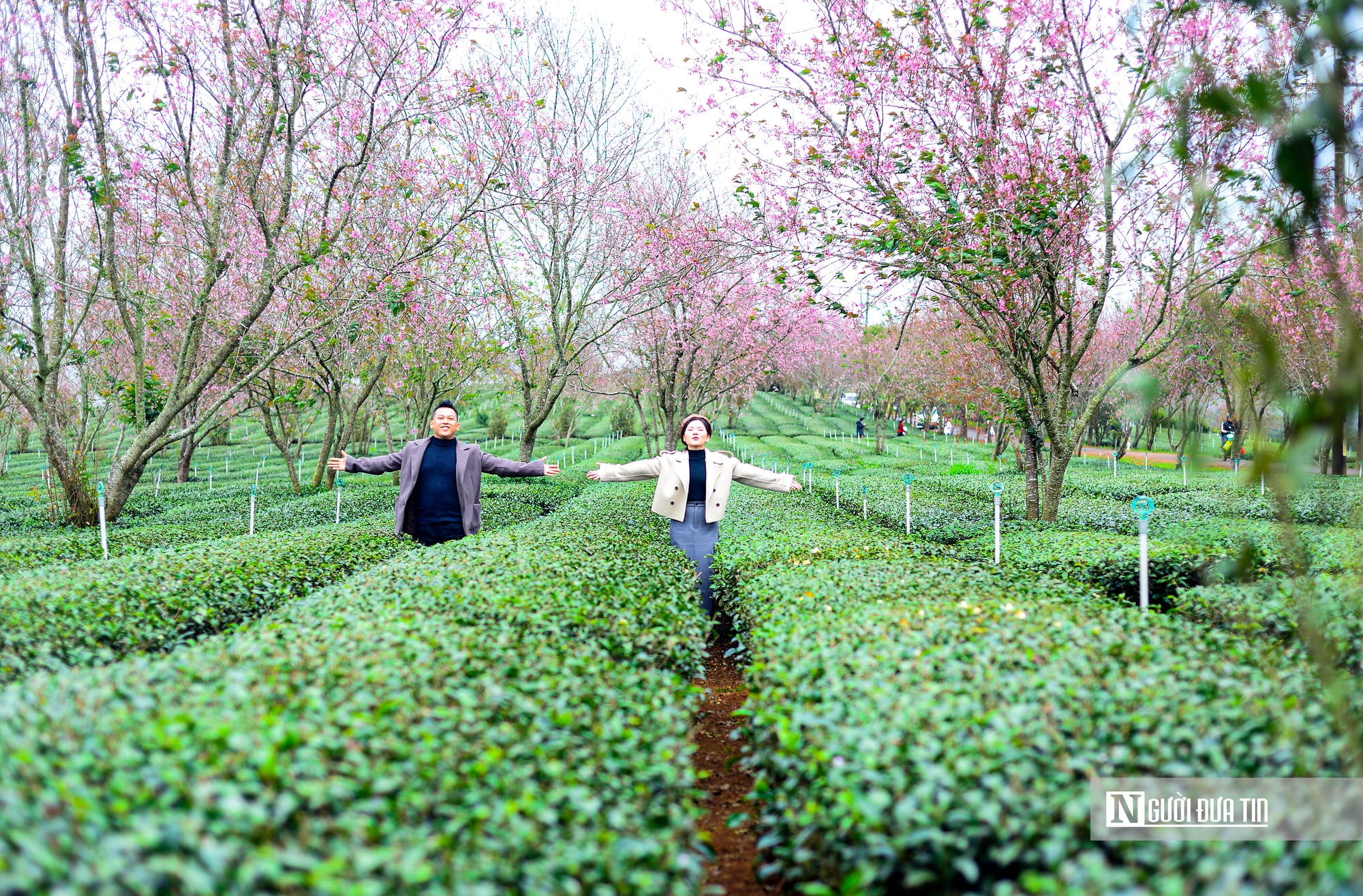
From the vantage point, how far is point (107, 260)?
1087 centimetres

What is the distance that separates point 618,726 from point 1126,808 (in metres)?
1.73

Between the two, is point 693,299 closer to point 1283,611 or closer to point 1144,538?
point 1144,538

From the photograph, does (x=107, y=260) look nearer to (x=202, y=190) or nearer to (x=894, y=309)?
(x=202, y=190)

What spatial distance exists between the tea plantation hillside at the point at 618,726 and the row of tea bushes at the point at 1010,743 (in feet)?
0.05

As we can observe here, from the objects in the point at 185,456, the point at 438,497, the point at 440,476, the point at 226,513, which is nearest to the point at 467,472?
the point at 440,476

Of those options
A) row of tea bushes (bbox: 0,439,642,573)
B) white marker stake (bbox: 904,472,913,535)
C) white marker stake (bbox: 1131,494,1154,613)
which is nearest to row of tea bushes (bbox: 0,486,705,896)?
white marker stake (bbox: 1131,494,1154,613)

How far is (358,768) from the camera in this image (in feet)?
7.57

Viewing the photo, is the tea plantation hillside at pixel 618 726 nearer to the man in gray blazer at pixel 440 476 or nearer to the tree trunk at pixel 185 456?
the man in gray blazer at pixel 440 476

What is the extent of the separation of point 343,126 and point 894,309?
27.0 feet

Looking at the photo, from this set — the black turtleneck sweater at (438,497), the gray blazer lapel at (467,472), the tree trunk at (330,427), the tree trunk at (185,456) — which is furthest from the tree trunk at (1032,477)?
the tree trunk at (185,456)

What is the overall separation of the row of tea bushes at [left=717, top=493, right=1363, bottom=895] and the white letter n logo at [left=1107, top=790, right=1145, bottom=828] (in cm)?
10

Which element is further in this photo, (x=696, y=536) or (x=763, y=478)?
(x=763, y=478)

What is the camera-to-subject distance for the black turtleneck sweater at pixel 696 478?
25.4 ft

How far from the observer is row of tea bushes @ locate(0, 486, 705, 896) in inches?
74.8
